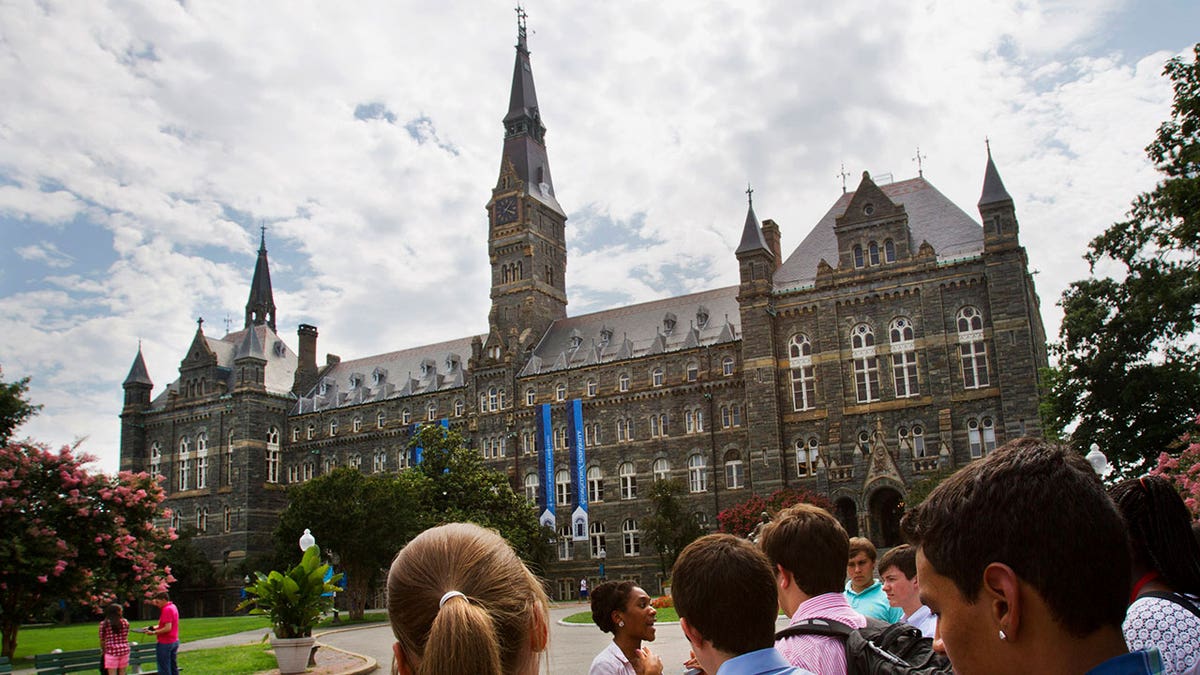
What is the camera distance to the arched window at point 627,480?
2202 inches

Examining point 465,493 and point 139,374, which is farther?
point 139,374

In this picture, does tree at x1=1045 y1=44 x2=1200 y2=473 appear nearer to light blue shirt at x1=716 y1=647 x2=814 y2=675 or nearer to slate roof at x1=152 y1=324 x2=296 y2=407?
light blue shirt at x1=716 y1=647 x2=814 y2=675

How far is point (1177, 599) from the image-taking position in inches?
132

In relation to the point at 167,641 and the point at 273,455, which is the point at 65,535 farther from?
the point at 273,455

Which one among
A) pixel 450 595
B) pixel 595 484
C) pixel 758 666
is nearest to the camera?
pixel 450 595

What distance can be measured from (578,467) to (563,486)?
2.16 m

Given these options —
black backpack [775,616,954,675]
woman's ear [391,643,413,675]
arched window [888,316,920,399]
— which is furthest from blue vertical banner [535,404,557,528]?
woman's ear [391,643,413,675]

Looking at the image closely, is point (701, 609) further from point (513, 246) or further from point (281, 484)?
point (281, 484)

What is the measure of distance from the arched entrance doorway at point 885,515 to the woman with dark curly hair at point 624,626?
39.7 m

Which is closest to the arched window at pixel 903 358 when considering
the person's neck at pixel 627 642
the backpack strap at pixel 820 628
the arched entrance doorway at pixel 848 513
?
the arched entrance doorway at pixel 848 513

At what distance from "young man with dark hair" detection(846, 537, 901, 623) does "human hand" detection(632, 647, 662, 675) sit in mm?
1956

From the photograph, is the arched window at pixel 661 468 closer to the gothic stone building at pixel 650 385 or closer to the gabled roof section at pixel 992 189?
the gothic stone building at pixel 650 385

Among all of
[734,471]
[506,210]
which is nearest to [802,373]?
[734,471]

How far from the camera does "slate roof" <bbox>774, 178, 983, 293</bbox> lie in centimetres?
4706
